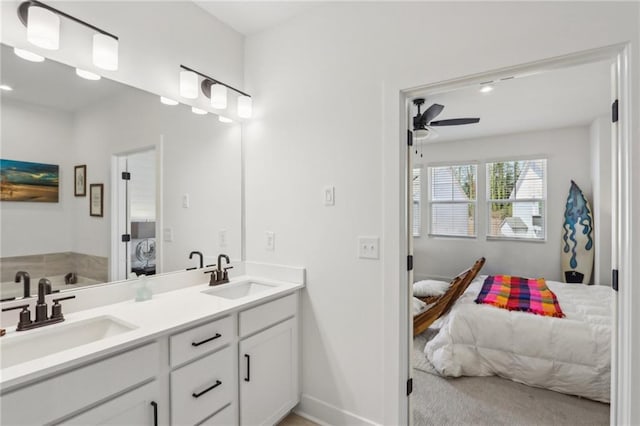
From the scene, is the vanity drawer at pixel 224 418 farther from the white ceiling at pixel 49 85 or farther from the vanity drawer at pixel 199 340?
the white ceiling at pixel 49 85

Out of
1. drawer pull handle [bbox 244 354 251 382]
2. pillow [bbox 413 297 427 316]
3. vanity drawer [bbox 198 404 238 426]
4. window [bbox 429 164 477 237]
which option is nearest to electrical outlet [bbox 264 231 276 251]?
drawer pull handle [bbox 244 354 251 382]

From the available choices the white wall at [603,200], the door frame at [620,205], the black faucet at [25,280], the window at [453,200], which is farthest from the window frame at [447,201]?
the black faucet at [25,280]

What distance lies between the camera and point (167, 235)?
198 centimetres

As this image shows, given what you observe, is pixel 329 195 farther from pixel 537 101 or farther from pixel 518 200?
pixel 518 200

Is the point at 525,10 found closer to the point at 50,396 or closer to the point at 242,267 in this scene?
the point at 242,267

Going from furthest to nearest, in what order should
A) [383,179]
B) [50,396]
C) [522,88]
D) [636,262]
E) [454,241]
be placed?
[454,241] → [522,88] → [383,179] → [636,262] → [50,396]

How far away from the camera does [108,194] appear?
165 cm

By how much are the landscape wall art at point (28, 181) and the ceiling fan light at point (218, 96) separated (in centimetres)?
97

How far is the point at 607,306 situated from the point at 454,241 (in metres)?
2.56

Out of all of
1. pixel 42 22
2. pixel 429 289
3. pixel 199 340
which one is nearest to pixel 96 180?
pixel 42 22

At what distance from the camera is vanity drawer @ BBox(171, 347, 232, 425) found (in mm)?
1349

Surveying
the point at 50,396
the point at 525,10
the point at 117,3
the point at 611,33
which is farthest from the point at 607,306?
the point at 117,3

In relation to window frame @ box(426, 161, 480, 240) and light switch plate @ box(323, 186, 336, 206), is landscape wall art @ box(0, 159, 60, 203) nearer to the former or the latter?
light switch plate @ box(323, 186, 336, 206)

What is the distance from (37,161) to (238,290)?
4.32ft
